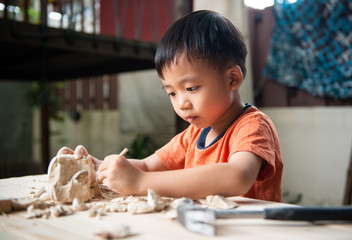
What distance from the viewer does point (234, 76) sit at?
124 cm

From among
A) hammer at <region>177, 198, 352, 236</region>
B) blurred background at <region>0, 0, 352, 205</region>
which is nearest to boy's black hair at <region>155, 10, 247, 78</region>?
hammer at <region>177, 198, 352, 236</region>

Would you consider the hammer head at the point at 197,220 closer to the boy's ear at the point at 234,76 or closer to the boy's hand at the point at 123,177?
the boy's hand at the point at 123,177

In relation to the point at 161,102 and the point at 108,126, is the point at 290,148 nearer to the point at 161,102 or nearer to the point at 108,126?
the point at 161,102

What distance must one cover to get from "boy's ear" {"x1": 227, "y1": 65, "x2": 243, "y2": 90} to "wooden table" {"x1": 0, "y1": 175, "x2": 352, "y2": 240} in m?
0.61

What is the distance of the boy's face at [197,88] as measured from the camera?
3.74ft

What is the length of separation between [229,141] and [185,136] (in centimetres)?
33

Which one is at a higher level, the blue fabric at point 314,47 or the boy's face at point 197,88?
the blue fabric at point 314,47

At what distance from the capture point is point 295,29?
3.60 meters

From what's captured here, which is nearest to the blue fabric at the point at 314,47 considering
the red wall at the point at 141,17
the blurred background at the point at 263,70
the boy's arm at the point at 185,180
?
the blurred background at the point at 263,70

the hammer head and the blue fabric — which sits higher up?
the blue fabric

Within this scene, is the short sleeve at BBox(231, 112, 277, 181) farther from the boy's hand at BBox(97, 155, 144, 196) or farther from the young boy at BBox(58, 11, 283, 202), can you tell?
the boy's hand at BBox(97, 155, 144, 196)

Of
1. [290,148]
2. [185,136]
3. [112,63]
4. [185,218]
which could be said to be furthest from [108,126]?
[185,218]

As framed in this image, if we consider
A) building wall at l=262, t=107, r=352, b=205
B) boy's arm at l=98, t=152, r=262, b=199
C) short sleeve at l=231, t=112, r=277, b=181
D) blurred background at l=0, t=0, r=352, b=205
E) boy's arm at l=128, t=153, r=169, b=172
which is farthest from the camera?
building wall at l=262, t=107, r=352, b=205

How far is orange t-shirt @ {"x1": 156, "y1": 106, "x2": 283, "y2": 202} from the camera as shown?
110cm
